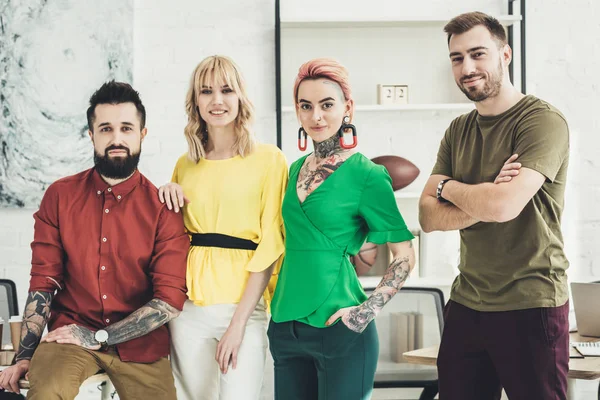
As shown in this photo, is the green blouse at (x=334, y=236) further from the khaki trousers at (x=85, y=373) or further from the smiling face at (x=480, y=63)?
the khaki trousers at (x=85, y=373)

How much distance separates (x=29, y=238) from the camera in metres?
3.56

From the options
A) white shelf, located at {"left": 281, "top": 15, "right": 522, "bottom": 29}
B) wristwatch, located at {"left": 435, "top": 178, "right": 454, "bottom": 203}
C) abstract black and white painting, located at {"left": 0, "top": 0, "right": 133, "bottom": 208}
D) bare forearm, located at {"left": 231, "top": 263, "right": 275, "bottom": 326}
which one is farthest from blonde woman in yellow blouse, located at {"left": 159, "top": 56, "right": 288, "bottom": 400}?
abstract black and white painting, located at {"left": 0, "top": 0, "right": 133, "bottom": 208}

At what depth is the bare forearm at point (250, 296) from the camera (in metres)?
2.06

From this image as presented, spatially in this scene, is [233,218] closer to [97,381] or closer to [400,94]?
[97,381]

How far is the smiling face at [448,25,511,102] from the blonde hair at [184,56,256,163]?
2.17 feet

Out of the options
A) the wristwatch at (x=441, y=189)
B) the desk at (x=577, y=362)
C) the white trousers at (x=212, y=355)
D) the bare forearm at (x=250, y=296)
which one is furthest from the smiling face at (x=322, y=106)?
the desk at (x=577, y=362)

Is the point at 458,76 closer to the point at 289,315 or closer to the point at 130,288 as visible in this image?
the point at 289,315

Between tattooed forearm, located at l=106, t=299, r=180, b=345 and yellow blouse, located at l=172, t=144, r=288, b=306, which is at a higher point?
yellow blouse, located at l=172, t=144, r=288, b=306

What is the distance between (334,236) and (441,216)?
1.11 ft

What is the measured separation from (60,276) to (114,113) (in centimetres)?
53

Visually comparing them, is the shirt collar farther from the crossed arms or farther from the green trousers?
the crossed arms

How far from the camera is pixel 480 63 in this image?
1.95 m

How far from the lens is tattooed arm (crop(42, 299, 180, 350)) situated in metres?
2.07

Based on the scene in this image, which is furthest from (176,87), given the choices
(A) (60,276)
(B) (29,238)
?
(A) (60,276)
